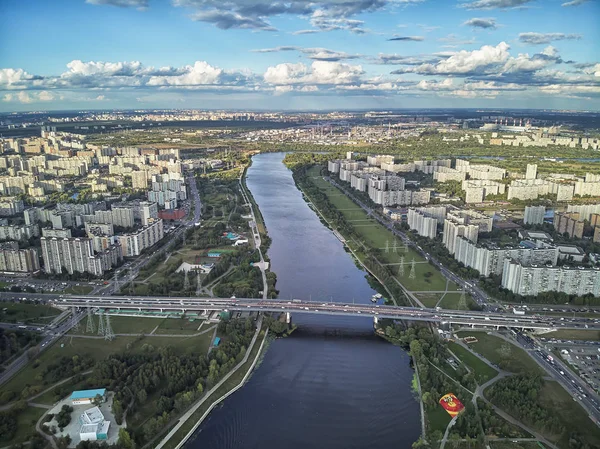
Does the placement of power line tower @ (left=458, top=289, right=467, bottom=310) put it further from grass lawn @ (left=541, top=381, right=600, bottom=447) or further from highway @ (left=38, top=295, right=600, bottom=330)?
grass lawn @ (left=541, top=381, right=600, bottom=447)

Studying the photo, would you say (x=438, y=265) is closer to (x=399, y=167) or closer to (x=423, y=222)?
(x=423, y=222)

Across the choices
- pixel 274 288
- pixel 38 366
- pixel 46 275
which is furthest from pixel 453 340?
pixel 46 275

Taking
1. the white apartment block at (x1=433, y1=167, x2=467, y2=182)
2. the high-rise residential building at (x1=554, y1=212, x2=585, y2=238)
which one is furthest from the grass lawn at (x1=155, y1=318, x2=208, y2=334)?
the white apartment block at (x1=433, y1=167, x2=467, y2=182)

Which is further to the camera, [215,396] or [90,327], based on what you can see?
[90,327]

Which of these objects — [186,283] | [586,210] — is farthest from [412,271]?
[586,210]

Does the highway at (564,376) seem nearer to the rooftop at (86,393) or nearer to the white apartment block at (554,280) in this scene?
the white apartment block at (554,280)

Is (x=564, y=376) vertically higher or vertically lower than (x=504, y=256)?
lower

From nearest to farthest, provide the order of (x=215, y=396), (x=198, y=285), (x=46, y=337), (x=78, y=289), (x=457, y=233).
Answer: (x=215, y=396), (x=46, y=337), (x=78, y=289), (x=198, y=285), (x=457, y=233)
